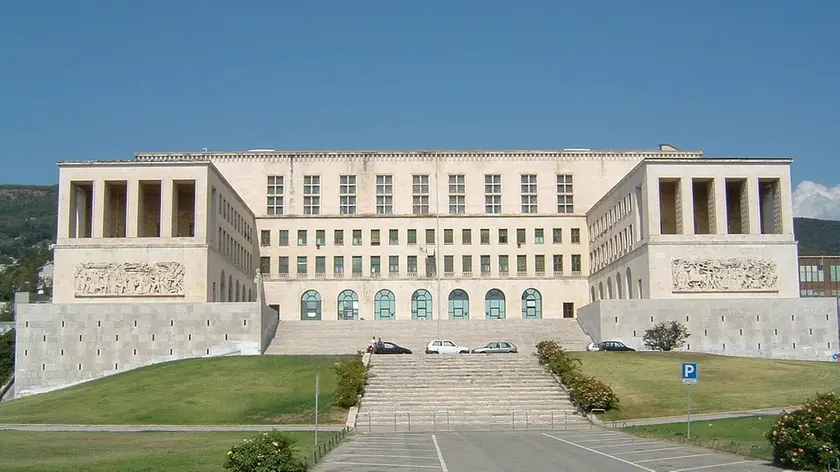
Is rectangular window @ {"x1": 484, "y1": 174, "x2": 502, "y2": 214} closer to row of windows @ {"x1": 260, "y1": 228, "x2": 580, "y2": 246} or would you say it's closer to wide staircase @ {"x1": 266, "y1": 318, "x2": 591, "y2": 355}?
row of windows @ {"x1": 260, "y1": 228, "x2": 580, "y2": 246}

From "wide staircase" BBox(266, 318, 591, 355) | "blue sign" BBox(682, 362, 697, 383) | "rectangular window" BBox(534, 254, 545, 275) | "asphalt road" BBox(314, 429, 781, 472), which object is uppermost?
"rectangular window" BBox(534, 254, 545, 275)

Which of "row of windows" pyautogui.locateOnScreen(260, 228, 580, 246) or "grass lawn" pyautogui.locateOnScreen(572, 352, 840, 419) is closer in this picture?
"grass lawn" pyautogui.locateOnScreen(572, 352, 840, 419)

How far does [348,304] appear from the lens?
90125 millimetres

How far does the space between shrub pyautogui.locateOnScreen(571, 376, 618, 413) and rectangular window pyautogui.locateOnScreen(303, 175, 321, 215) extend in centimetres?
5194

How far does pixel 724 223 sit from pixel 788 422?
47.6m

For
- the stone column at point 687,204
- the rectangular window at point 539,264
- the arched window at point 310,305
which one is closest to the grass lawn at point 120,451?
the stone column at point 687,204

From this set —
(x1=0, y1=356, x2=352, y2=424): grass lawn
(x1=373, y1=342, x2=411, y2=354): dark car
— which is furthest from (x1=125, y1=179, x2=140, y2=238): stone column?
(x1=373, y1=342, x2=411, y2=354): dark car

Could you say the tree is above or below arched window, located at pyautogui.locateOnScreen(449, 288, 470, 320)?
below

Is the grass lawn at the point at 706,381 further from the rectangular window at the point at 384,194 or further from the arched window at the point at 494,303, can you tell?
the rectangular window at the point at 384,194

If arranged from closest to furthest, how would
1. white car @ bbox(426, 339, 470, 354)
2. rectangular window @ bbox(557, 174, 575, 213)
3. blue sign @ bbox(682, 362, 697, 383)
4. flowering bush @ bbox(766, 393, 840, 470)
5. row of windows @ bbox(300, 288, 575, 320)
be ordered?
flowering bush @ bbox(766, 393, 840, 470) < blue sign @ bbox(682, 362, 697, 383) < white car @ bbox(426, 339, 470, 354) < row of windows @ bbox(300, 288, 575, 320) < rectangular window @ bbox(557, 174, 575, 213)

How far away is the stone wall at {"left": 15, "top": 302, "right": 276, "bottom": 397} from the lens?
62625mm

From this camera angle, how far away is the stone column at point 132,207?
6819 cm

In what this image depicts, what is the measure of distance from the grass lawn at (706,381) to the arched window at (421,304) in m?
35.4

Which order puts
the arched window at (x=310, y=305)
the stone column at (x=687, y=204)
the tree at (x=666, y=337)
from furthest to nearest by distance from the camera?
the arched window at (x=310, y=305) < the stone column at (x=687, y=204) < the tree at (x=666, y=337)
